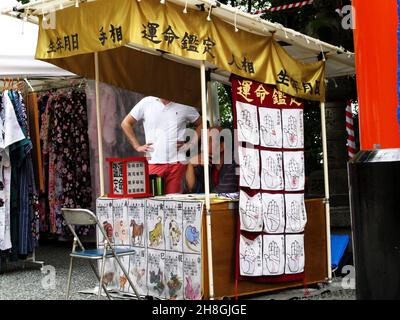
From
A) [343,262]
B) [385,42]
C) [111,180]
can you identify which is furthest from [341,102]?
[385,42]

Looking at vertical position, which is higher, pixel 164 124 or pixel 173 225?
pixel 164 124

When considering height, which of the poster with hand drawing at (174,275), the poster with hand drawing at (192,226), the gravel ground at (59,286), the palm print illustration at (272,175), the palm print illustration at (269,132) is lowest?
the gravel ground at (59,286)

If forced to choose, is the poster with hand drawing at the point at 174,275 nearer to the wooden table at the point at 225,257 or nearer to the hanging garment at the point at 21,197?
the wooden table at the point at 225,257

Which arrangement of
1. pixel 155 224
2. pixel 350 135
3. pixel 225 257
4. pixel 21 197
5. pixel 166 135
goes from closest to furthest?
pixel 225 257 < pixel 155 224 < pixel 166 135 < pixel 21 197 < pixel 350 135

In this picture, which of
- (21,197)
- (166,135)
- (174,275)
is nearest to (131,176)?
(166,135)

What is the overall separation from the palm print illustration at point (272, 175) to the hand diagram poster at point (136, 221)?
4.19 ft

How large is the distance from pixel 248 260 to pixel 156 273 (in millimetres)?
920

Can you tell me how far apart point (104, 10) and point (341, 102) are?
20.7 feet

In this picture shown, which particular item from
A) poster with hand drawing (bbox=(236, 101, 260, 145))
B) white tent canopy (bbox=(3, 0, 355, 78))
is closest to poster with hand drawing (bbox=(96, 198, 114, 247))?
poster with hand drawing (bbox=(236, 101, 260, 145))

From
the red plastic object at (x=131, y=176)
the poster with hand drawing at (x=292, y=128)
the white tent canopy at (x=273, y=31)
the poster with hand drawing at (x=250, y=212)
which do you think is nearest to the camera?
the white tent canopy at (x=273, y=31)

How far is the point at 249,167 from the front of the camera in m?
6.64

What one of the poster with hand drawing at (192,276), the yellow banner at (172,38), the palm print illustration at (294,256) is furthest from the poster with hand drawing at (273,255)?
the yellow banner at (172,38)

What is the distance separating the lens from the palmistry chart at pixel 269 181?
6602 mm

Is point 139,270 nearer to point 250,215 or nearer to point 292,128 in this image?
point 250,215
